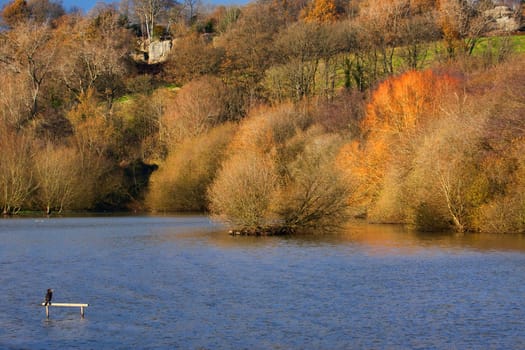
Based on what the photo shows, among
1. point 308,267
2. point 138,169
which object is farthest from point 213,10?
point 308,267

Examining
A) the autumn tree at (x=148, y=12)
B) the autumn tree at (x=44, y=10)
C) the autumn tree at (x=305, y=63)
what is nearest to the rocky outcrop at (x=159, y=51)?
the autumn tree at (x=148, y=12)

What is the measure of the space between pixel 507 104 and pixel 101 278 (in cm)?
2629

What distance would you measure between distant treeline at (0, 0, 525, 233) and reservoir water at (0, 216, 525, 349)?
3.30 m

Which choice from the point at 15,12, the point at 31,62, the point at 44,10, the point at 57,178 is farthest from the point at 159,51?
the point at 57,178

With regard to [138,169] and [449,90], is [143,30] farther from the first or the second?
[449,90]

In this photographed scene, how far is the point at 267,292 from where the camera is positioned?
24.3m

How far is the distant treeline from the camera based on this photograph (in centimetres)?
4175

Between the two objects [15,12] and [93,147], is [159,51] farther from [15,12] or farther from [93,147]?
[93,147]

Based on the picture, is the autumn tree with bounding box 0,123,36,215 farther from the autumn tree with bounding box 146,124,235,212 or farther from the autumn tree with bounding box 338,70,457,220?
the autumn tree with bounding box 338,70,457,220

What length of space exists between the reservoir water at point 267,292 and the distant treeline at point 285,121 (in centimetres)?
330

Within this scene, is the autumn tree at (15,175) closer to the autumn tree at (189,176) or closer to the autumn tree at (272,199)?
the autumn tree at (189,176)

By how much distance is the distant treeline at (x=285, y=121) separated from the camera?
41.8 metres

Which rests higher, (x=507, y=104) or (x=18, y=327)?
(x=507, y=104)

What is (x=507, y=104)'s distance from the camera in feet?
141
